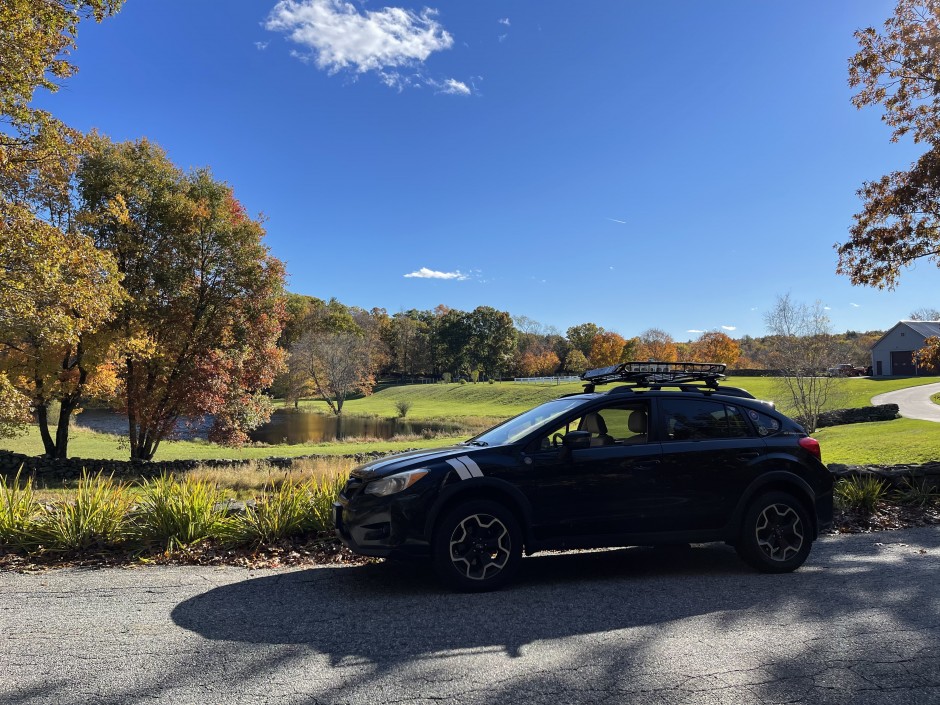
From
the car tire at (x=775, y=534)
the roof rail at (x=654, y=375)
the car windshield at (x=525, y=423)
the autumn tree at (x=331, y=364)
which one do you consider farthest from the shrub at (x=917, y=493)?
the autumn tree at (x=331, y=364)

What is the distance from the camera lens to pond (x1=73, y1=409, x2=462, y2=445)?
3959cm

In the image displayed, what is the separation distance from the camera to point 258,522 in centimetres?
661

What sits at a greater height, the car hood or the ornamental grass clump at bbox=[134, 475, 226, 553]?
the car hood

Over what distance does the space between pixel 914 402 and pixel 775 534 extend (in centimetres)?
4133

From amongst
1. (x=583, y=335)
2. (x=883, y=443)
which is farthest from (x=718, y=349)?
(x=883, y=443)

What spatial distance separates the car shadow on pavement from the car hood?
102cm

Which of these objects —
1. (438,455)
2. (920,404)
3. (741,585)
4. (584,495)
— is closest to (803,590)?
(741,585)

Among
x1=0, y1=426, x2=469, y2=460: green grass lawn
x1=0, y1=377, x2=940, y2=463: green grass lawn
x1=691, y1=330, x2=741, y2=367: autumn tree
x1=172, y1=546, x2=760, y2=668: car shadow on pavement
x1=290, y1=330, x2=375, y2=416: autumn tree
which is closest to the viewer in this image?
x1=172, y1=546, x2=760, y2=668: car shadow on pavement

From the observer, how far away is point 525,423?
19.6 ft

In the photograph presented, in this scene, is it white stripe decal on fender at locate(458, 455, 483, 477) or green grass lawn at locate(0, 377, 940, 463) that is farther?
green grass lawn at locate(0, 377, 940, 463)

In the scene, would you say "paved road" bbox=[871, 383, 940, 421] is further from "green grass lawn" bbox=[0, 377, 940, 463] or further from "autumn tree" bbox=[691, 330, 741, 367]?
"autumn tree" bbox=[691, 330, 741, 367]

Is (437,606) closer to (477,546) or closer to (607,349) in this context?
(477,546)

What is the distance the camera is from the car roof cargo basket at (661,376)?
627cm

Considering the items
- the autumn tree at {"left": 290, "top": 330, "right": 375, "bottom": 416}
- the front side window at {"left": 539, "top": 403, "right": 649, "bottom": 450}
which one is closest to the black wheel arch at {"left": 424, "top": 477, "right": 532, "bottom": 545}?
the front side window at {"left": 539, "top": 403, "right": 649, "bottom": 450}
